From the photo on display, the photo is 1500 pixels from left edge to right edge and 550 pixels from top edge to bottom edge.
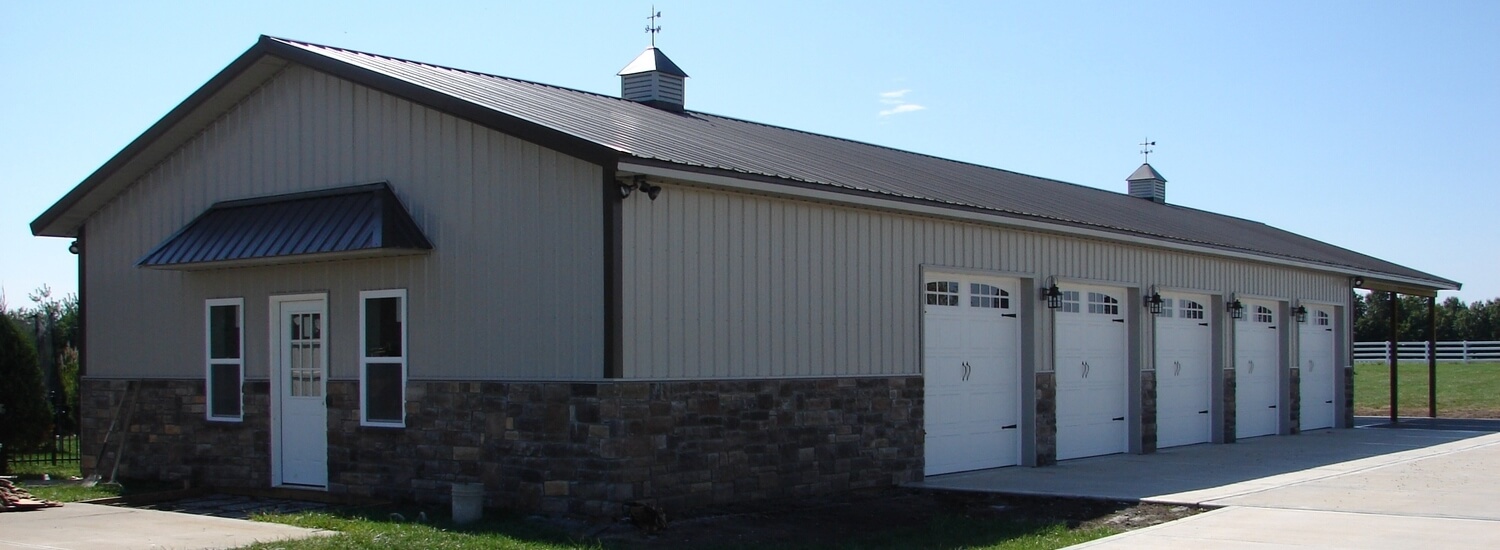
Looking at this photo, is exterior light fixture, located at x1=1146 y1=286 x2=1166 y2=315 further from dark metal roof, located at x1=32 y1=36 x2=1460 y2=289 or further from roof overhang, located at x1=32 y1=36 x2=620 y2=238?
roof overhang, located at x1=32 y1=36 x2=620 y2=238

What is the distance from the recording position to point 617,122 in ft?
45.0

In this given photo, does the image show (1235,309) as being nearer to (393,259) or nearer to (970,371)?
(970,371)

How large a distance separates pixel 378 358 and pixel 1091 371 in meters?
9.30

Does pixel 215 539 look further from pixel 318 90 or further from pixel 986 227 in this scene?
pixel 986 227

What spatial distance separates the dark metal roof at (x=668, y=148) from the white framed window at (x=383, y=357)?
2.02 m

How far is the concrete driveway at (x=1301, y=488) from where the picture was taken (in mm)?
10344

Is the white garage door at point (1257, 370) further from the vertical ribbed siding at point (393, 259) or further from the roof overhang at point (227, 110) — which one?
the roof overhang at point (227, 110)

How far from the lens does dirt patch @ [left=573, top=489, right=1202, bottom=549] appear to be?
10781 millimetres

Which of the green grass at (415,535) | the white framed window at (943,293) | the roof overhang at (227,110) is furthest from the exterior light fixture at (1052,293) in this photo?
the green grass at (415,535)

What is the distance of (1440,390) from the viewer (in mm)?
Answer: 37219

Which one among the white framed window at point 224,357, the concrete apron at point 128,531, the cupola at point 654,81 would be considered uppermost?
the cupola at point 654,81

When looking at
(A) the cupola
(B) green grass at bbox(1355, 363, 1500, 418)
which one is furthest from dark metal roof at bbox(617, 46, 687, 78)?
(B) green grass at bbox(1355, 363, 1500, 418)

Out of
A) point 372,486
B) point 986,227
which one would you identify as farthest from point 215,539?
point 986,227

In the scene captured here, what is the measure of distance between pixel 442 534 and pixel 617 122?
4.66 meters
